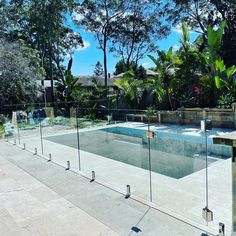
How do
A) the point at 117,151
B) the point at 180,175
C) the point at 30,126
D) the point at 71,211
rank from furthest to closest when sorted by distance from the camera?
the point at 30,126
the point at 117,151
the point at 180,175
the point at 71,211

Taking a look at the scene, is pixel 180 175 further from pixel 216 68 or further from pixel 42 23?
pixel 42 23

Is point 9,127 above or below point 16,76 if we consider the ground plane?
below

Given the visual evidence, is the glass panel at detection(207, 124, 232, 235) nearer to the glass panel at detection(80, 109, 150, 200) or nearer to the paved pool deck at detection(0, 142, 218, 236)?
the paved pool deck at detection(0, 142, 218, 236)

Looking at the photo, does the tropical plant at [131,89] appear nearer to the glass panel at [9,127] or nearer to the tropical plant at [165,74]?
the tropical plant at [165,74]

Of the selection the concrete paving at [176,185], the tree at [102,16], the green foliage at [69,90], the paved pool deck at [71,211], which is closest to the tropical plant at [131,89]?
the green foliage at [69,90]

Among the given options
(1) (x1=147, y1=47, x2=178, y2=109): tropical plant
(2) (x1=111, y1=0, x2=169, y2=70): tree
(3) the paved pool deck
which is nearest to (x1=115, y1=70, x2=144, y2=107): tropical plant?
(1) (x1=147, y1=47, x2=178, y2=109): tropical plant

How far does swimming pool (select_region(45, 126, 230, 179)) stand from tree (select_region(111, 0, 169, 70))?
38.9ft

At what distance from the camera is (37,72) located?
16.7 m

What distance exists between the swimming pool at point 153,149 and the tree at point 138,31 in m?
11.8

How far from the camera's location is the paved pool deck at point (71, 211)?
341 cm

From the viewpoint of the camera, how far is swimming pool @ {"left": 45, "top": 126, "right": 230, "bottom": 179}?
5664mm

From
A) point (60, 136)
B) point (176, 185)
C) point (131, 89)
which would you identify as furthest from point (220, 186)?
point (131, 89)

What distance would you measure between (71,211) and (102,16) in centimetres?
1772

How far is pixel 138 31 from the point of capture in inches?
816
